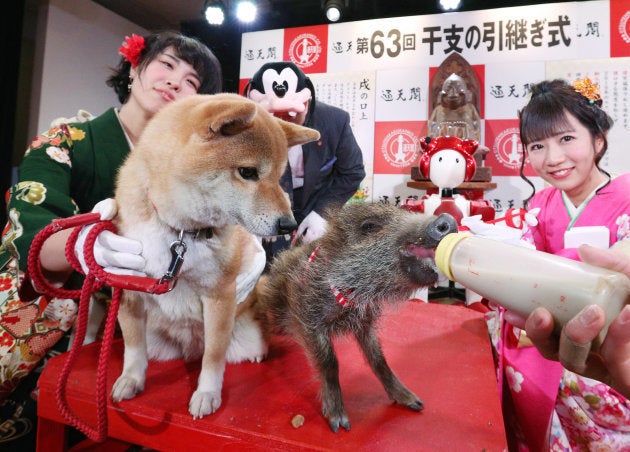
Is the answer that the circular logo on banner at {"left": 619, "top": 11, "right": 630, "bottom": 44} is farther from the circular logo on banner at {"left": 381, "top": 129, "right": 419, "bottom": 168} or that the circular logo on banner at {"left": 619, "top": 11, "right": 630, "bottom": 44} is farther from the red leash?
the red leash

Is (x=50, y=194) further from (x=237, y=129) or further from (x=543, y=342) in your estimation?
(x=543, y=342)

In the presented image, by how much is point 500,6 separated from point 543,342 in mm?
2852

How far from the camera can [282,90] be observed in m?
1.65

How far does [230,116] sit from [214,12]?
2545mm

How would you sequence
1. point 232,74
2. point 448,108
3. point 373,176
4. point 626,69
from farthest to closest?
point 232,74, point 373,176, point 448,108, point 626,69

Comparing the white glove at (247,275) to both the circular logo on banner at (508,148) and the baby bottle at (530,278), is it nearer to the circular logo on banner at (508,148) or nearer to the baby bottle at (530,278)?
the baby bottle at (530,278)

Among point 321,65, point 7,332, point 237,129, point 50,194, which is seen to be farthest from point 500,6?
point 7,332

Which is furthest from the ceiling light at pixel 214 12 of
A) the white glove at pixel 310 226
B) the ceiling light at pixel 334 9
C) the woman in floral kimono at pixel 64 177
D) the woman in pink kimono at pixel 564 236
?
the woman in pink kimono at pixel 564 236

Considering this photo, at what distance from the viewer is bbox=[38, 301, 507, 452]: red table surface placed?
63 centimetres

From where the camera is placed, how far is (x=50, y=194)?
3.11 ft

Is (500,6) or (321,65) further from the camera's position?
(321,65)

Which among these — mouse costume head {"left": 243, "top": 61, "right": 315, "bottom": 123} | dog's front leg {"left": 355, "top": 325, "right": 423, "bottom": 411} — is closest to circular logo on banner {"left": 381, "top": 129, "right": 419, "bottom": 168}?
mouse costume head {"left": 243, "top": 61, "right": 315, "bottom": 123}

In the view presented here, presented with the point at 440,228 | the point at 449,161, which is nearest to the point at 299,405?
the point at 440,228

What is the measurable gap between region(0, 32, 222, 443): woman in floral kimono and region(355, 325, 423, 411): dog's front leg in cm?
70
